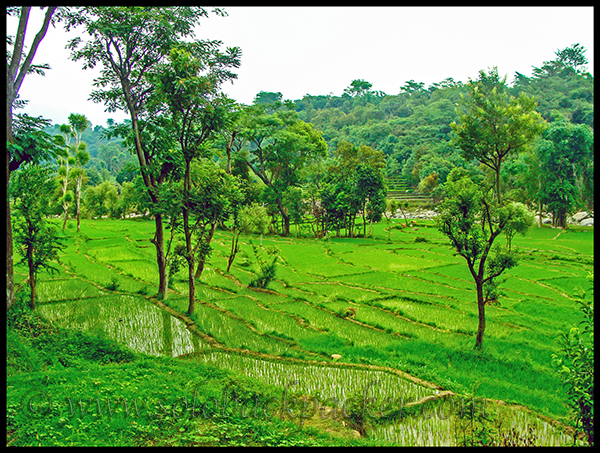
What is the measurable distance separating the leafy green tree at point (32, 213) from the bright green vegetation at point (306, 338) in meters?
1.68

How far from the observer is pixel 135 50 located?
38.0 ft

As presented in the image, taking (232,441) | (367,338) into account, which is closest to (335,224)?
(367,338)

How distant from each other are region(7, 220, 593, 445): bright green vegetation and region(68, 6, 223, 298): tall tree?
9.70ft

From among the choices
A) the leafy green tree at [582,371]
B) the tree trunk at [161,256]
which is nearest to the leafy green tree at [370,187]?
the tree trunk at [161,256]

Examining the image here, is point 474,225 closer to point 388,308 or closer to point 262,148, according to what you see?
point 388,308

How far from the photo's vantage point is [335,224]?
3744 cm

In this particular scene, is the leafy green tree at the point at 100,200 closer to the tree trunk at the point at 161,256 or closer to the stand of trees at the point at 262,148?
the stand of trees at the point at 262,148

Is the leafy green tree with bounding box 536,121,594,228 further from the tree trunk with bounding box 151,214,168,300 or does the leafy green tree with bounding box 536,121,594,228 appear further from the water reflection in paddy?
the water reflection in paddy

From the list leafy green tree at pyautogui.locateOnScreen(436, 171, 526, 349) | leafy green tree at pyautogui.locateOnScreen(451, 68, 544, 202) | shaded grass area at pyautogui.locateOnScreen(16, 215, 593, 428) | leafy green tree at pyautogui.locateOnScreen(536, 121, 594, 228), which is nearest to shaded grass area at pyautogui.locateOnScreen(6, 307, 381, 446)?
shaded grass area at pyautogui.locateOnScreen(16, 215, 593, 428)

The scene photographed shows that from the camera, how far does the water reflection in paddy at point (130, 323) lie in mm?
8656

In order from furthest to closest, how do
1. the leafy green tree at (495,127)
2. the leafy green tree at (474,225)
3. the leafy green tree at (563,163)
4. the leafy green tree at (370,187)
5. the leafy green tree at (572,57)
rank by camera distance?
Result: the leafy green tree at (572,57) → the leafy green tree at (563,163) → the leafy green tree at (370,187) → the leafy green tree at (495,127) → the leafy green tree at (474,225)

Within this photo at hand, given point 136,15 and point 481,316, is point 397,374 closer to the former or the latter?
point 481,316

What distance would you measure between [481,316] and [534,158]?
38.4 meters

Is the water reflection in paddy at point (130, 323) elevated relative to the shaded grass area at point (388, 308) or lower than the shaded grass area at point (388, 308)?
elevated
